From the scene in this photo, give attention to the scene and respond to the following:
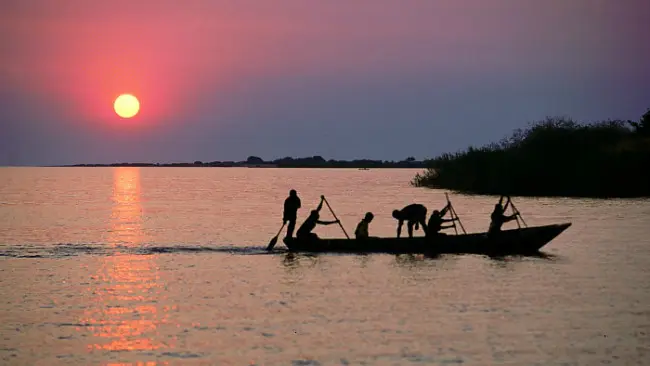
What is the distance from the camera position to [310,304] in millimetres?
21156

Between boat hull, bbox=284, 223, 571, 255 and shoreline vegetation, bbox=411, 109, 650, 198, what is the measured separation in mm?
35962

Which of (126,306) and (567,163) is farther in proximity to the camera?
(567,163)

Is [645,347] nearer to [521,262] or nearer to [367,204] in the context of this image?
[521,262]

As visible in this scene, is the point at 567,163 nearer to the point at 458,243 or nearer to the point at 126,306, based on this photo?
the point at 458,243

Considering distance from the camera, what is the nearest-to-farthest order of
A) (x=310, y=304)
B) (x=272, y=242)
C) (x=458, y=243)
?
(x=310, y=304), (x=458, y=243), (x=272, y=242)

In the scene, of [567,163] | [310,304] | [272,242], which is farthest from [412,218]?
[567,163]

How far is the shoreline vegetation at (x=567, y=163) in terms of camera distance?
210 feet

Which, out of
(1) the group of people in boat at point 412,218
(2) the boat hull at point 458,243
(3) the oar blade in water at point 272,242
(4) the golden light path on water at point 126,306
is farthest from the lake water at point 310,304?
(1) the group of people in boat at point 412,218

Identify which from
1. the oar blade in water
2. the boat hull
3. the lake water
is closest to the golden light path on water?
the lake water

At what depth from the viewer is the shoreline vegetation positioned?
210 feet

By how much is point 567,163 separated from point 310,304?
1921 inches

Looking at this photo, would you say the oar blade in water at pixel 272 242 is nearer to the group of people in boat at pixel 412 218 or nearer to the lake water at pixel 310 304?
the lake water at pixel 310 304

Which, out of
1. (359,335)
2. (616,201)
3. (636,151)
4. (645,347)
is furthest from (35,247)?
(636,151)

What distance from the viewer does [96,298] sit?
870 inches
